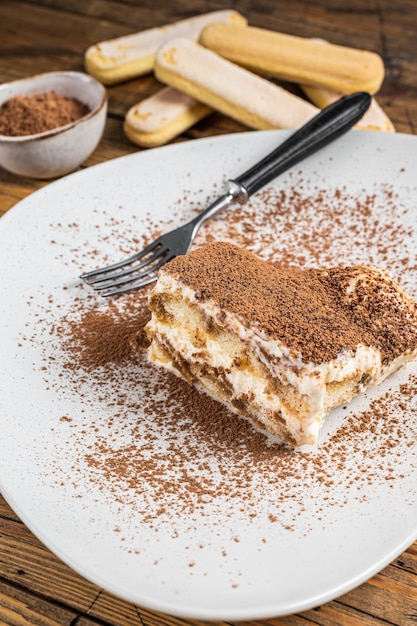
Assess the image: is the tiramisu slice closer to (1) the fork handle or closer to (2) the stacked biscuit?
(1) the fork handle


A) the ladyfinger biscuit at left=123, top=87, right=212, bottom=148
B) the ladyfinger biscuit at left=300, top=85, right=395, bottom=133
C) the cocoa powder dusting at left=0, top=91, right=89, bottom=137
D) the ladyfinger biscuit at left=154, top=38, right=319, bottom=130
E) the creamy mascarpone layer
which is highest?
the ladyfinger biscuit at left=300, top=85, right=395, bottom=133

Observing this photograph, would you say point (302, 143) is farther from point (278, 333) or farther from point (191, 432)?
point (191, 432)

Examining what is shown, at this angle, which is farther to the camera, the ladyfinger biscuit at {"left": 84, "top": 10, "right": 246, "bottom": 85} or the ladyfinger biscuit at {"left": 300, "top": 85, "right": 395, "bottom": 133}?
the ladyfinger biscuit at {"left": 84, "top": 10, "right": 246, "bottom": 85}

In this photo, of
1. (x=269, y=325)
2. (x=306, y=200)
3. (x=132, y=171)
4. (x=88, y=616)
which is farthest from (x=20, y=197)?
(x=88, y=616)

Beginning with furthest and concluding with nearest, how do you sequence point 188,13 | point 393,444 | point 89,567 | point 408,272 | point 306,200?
point 188,13, point 306,200, point 408,272, point 393,444, point 89,567

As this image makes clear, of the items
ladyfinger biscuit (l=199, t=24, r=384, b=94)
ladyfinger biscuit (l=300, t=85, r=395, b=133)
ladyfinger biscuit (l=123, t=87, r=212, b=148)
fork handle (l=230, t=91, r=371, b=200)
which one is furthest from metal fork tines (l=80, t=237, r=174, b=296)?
ladyfinger biscuit (l=199, t=24, r=384, b=94)

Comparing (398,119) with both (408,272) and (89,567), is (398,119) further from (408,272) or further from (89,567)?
(89,567)

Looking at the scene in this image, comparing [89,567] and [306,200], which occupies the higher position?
[306,200]
